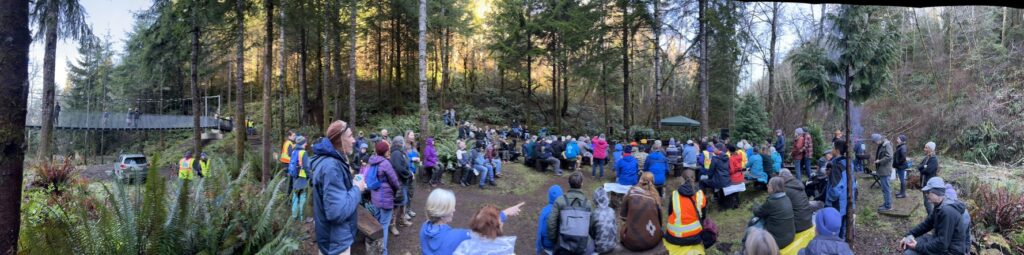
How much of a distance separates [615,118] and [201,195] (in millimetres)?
31193

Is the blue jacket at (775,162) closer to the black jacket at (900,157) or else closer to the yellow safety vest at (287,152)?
the black jacket at (900,157)

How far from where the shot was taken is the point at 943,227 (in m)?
4.70

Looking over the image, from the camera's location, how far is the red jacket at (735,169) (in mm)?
9703

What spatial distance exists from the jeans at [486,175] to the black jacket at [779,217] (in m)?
7.57

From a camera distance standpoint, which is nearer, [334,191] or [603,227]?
[334,191]

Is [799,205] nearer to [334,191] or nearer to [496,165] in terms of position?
[334,191]

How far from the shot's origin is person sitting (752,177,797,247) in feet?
17.7

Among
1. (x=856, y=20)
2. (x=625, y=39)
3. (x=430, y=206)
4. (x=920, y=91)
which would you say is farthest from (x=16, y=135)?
(x=920, y=91)

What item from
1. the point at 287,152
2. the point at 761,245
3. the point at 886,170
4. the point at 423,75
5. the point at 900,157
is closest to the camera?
the point at 761,245

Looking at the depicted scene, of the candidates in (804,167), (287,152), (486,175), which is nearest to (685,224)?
(486,175)

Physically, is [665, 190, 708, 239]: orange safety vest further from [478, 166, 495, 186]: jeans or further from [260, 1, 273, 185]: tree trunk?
[260, 1, 273, 185]: tree trunk

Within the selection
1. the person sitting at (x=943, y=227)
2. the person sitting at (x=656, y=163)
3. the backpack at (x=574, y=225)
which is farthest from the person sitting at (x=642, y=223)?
the person sitting at (x=656, y=163)

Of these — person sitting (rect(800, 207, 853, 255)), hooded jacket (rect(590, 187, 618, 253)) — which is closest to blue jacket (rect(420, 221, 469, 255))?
hooded jacket (rect(590, 187, 618, 253))

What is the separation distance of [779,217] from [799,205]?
2.05 feet
